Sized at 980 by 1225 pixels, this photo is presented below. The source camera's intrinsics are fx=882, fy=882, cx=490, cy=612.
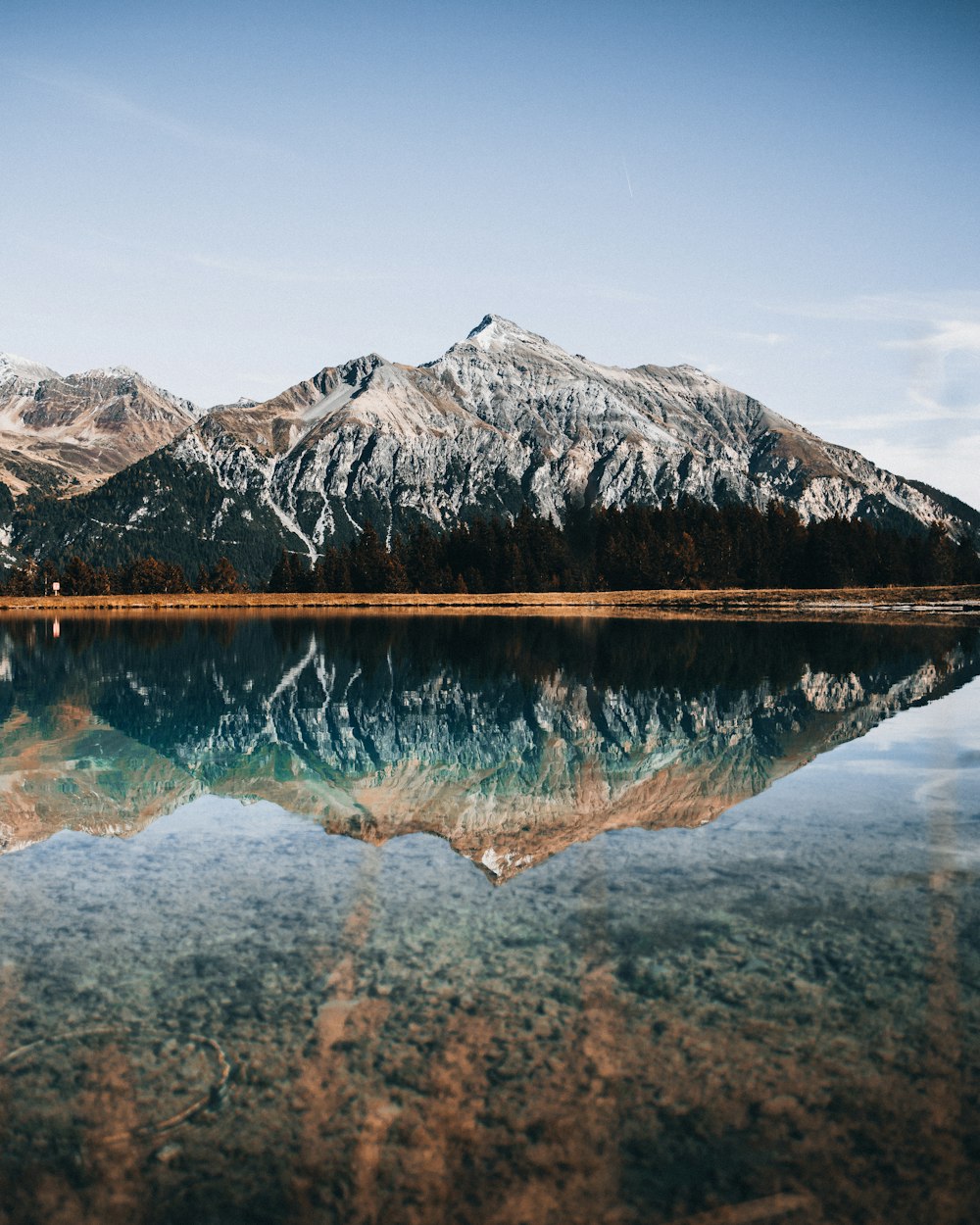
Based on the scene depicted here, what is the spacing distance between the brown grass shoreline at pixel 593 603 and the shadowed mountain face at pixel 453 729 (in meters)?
60.0

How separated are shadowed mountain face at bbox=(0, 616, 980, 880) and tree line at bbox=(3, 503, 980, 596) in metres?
105

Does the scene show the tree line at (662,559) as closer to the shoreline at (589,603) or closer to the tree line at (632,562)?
the tree line at (632,562)

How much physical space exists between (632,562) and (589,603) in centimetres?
3032

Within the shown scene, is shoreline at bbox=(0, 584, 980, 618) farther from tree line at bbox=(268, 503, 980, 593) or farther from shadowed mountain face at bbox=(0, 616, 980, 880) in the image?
shadowed mountain face at bbox=(0, 616, 980, 880)

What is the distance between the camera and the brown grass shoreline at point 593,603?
402 ft

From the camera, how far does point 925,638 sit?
226 feet

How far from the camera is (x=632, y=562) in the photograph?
571ft

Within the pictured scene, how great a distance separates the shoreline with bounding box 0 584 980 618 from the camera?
123812 millimetres

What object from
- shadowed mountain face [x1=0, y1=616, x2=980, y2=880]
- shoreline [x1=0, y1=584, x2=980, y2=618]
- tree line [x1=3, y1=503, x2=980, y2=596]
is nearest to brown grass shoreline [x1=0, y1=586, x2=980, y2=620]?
shoreline [x1=0, y1=584, x2=980, y2=618]

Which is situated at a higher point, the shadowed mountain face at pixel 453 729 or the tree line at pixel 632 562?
the tree line at pixel 632 562

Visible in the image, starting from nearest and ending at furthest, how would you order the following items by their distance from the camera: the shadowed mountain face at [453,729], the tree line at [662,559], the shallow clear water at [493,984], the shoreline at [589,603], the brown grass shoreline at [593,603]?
the shallow clear water at [493,984] → the shadowed mountain face at [453,729] → the brown grass shoreline at [593,603] → the shoreline at [589,603] → the tree line at [662,559]

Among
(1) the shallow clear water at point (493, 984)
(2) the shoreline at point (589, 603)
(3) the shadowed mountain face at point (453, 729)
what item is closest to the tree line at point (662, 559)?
(2) the shoreline at point (589, 603)

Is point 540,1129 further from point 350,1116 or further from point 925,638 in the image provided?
point 925,638

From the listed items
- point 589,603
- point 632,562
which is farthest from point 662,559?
point 589,603
